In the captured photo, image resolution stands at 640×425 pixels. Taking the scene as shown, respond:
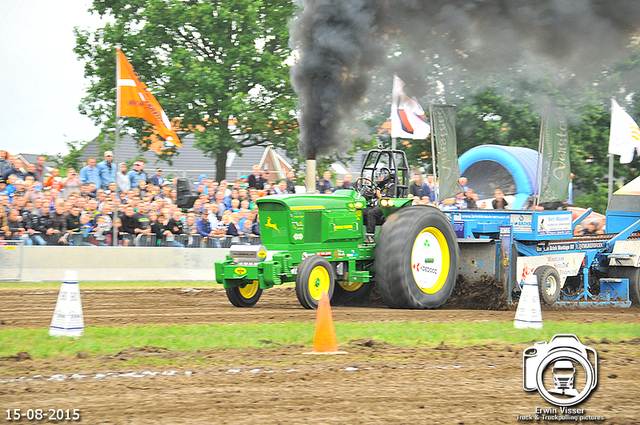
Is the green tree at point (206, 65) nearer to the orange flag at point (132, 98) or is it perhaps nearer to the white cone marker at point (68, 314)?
the orange flag at point (132, 98)

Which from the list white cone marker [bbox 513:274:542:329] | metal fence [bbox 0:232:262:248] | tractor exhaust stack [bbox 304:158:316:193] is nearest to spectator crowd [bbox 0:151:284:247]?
metal fence [bbox 0:232:262:248]

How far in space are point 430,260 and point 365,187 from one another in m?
1.31

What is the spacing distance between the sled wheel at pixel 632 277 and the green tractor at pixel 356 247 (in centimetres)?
341

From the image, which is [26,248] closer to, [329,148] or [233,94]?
[329,148]

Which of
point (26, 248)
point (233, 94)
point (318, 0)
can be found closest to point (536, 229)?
point (318, 0)

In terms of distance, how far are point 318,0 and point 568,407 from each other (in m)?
6.89

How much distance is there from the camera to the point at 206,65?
71.7 ft

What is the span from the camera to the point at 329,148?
10.0 meters

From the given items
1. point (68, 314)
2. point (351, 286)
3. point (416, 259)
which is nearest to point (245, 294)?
point (351, 286)

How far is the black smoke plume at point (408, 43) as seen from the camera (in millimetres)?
9258

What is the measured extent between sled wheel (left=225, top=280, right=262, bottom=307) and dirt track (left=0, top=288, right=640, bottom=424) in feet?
9.80

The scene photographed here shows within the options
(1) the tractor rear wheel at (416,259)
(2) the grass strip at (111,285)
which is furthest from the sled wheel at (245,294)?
(2) the grass strip at (111,285)

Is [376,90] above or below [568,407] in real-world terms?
above
